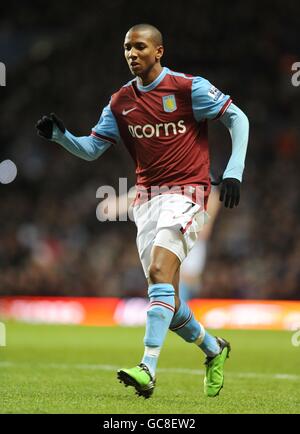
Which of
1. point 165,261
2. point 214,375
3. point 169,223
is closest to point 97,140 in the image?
point 169,223

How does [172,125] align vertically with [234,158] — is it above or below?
above

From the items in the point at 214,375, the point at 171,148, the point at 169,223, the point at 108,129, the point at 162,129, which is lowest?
the point at 214,375

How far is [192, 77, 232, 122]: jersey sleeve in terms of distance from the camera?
18.4 feet

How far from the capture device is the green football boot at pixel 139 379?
4.86 m

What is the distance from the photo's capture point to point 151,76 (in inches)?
225

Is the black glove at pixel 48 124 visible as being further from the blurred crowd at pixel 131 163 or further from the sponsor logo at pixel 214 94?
the blurred crowd at pixel 131 163

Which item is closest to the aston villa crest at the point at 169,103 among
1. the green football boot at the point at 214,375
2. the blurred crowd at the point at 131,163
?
the green football boot at the point at 214,375

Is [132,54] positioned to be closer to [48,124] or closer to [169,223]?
[48,124]

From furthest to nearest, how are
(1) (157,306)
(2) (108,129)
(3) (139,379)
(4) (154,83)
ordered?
(2) (108,129), (4) (154,83), (1) (157,306), (3) (139,379)

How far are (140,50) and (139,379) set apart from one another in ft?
6.69

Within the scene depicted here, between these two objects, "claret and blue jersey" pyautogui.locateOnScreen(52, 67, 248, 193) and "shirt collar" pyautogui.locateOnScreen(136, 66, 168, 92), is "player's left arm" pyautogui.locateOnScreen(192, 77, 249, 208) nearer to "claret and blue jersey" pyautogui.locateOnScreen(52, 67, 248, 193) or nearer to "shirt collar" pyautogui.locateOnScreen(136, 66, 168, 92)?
"claret and blue jersey" pyautogui.locateOnScreen(52, 67, 248, 193)

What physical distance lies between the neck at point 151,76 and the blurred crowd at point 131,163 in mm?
9507

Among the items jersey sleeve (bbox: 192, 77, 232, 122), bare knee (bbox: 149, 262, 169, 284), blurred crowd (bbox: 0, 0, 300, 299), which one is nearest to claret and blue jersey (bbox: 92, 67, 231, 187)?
jersey sleeve (bbox: 192, 77, 232, 122)
